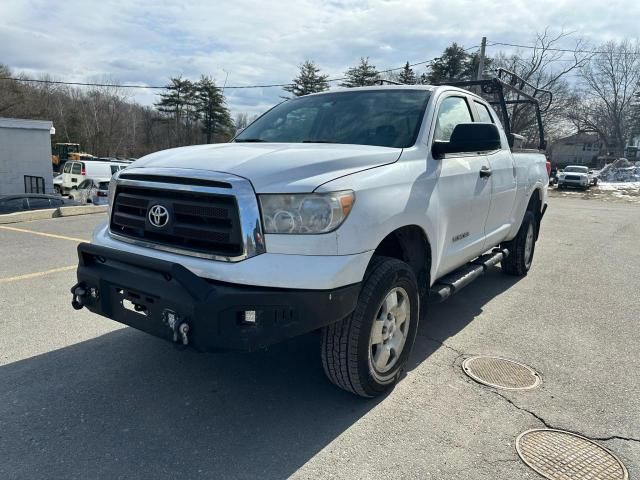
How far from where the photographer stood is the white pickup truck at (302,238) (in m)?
2.48

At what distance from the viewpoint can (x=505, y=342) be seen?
422 cm

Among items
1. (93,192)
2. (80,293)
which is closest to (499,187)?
(80,293)

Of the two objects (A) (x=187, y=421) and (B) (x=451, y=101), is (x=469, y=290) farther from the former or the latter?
(A) (x=187, y=421)

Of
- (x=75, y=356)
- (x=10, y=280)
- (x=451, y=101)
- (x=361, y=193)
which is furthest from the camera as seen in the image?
(x=10, y=280)

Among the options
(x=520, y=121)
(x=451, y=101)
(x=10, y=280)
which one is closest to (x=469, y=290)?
(x=451, y=101)

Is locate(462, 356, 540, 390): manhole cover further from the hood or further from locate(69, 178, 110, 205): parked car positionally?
locate(69, 178, 110, 205): parked car

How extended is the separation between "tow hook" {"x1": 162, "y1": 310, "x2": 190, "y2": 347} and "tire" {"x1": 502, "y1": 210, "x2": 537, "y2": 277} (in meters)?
4.70

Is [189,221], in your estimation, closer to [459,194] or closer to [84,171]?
[459,194]

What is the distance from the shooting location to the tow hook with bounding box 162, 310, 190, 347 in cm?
245

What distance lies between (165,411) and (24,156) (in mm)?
19018

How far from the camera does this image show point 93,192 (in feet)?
51.9

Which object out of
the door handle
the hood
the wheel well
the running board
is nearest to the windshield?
the hood

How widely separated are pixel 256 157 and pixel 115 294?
3.72 ft

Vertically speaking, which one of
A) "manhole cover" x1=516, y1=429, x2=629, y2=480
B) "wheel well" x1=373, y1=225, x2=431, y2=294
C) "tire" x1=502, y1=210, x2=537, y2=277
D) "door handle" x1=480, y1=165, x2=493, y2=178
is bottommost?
"manhole cover" x1=516, y1=429, x2=629, y2=480
